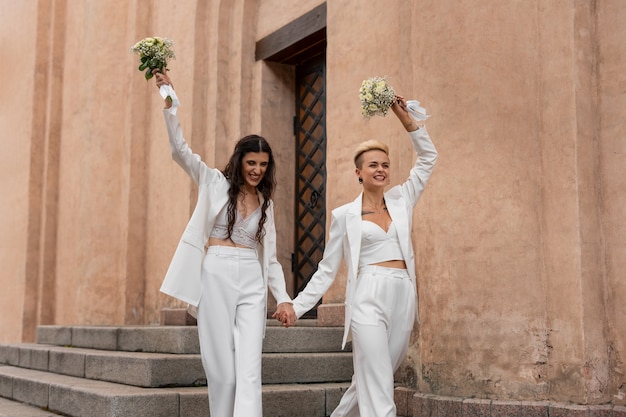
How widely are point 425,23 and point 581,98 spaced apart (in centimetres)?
155

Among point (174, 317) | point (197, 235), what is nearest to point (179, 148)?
point (197, 235)

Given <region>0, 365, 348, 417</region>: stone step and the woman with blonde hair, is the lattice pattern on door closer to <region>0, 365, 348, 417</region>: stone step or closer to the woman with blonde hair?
<region>0, 365, 348, 417</region>: stone step

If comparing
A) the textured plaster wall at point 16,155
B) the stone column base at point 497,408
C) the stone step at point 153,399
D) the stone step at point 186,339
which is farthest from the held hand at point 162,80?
the textured plaster wall at point 16,155

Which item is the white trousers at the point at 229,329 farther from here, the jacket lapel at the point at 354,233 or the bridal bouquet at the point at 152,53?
the bridal bouquet at the point at 152,53

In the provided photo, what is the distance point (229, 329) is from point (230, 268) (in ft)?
1.28

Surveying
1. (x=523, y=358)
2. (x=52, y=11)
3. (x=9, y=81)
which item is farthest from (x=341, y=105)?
(x=9, y=81)

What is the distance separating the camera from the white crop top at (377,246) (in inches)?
204

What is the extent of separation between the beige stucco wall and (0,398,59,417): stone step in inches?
124

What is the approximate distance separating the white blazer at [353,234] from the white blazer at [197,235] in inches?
9.6

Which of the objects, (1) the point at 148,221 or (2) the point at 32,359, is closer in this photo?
(2) the point at 32,359

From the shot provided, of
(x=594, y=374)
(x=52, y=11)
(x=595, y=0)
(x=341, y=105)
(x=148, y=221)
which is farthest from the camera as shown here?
(x=52, y=11)

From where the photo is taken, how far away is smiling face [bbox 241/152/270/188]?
5.31 metres

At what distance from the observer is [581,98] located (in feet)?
19.5

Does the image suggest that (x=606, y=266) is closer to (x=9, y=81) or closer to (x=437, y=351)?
(x=437, y=351)
